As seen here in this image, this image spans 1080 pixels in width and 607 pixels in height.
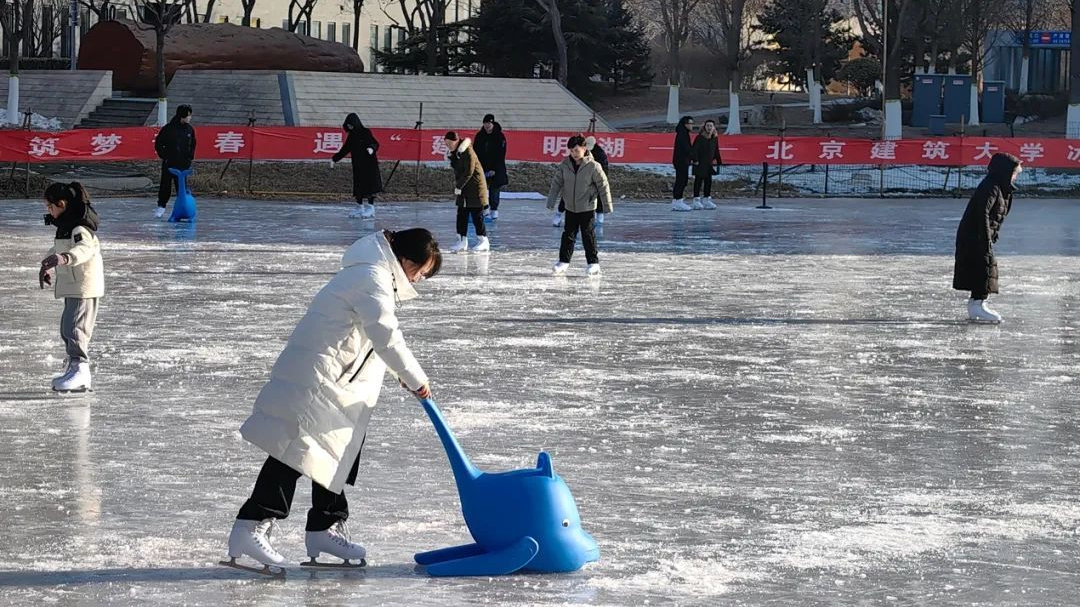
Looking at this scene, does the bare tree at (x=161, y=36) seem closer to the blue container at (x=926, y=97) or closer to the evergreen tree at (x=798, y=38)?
the blue container at (x=926, y=97)

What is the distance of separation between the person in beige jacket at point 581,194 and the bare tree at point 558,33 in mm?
32092

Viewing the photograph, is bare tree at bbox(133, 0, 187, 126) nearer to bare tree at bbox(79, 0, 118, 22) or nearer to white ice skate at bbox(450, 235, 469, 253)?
bare tree at bbox(79, 0, 118, 22)

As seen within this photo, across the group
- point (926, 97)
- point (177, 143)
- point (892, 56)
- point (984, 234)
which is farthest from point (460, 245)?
point (926, 97)

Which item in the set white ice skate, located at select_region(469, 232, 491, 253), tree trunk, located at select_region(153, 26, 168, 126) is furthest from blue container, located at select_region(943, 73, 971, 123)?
white ice skate, located at select_region(469, 232, 491, 253)

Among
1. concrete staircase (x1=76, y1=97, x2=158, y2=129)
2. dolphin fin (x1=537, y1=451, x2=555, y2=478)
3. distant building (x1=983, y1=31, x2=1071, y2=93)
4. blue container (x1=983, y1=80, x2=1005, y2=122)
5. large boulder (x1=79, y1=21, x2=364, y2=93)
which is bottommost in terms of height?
dolphin fin (x1=537, y1=451, x2=555, y2=478)

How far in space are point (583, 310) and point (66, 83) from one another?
103 ft

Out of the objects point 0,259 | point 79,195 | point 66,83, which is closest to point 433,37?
point 66,83

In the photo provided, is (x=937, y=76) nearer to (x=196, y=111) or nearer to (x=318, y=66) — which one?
(x=318, y=66)

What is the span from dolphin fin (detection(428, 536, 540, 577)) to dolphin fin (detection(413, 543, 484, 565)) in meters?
0.07

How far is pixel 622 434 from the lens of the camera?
28.6ft

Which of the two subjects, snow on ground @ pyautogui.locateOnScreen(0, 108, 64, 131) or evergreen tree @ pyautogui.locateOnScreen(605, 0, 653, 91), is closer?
snow on ground @ pyautogui.locateOnScreen(0, 108, 64, 131)

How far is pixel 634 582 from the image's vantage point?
19.5ft

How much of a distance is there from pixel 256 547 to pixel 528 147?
24.9 meters

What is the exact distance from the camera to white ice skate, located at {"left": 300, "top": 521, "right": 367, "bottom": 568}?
603cm
